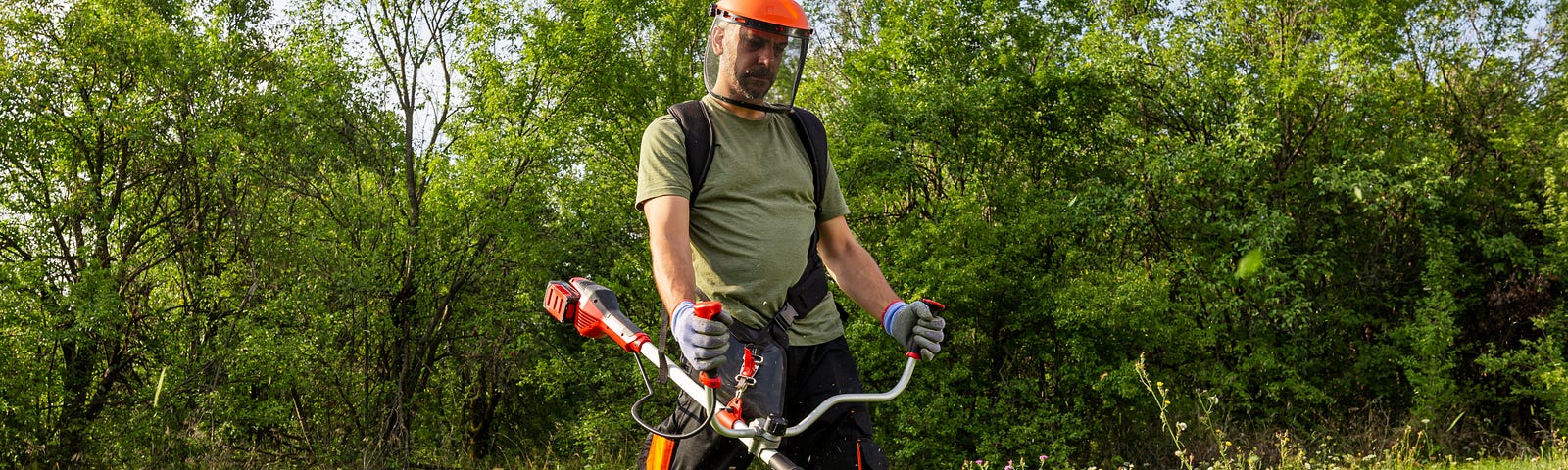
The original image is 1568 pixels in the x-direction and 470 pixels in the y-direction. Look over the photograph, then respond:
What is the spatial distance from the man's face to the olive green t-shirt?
0.07 meters

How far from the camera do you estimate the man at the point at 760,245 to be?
9.43ft

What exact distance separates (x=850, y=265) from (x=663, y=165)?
26.4 inches

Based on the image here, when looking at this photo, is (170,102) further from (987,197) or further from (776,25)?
(776,25)

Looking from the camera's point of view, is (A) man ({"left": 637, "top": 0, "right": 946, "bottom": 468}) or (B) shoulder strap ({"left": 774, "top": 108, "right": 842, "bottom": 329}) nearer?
(A) man ({"left": 637, "top": 0, "right": 946, "bottom": 468})

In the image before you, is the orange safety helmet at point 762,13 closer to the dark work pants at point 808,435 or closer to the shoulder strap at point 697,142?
the shoulder strap at point 697,142

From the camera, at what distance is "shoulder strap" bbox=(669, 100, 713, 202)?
290 cm

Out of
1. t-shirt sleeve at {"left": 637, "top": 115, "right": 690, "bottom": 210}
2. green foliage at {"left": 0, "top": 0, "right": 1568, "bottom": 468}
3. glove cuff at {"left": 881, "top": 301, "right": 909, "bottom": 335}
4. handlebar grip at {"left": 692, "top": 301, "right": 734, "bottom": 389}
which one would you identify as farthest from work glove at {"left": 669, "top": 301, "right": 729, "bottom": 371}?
green foliage at {"left": 0, "top": 0, "right": 1568, "bottom": 468}

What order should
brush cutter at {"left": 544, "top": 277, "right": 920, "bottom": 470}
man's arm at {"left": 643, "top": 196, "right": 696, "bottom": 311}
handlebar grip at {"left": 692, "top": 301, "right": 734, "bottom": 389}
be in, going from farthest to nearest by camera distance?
man's arm at {"left": 643, "top": 196, "right": 696, "bottom": 311}, brush cutter at {"left": 544, "top": 277, "right": 920, "bottom": 470}, handlebar grip at {"left": 692, "top": 301, "right": 734, "bottom": 389}

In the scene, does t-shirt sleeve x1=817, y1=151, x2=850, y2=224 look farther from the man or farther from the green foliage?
the green foliage

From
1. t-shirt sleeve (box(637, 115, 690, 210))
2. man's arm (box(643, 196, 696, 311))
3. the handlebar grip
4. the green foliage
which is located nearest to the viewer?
the handlebar grip

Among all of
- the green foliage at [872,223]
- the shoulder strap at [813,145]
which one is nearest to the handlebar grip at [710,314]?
the shoulder strap at [813,145]

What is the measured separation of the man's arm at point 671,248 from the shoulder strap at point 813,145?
1.41 feet

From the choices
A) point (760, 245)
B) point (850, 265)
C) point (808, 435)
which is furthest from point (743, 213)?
point (808, 435)

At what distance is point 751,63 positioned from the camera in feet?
9.98
